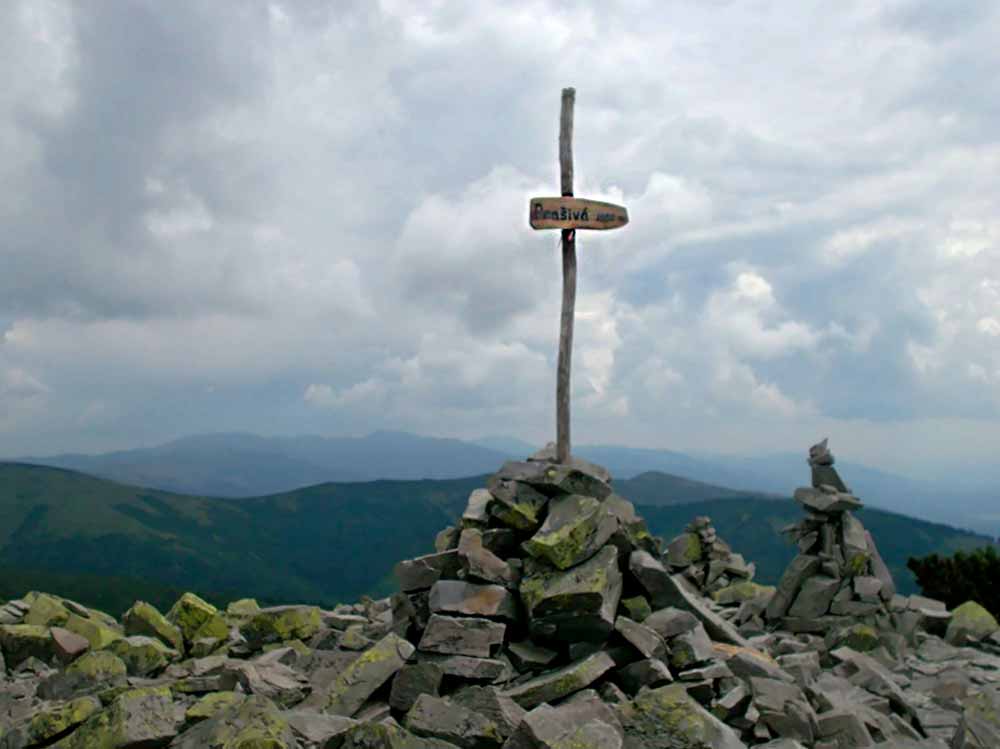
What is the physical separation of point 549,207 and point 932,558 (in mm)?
33283

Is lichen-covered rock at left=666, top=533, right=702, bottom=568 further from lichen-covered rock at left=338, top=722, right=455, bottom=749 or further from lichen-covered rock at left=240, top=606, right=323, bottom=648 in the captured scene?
lichen-covered rock at left=338, top=722, right=455, bottom=749

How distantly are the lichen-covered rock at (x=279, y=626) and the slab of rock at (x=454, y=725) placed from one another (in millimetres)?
9591

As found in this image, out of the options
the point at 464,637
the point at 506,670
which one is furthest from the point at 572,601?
the point at 464,637

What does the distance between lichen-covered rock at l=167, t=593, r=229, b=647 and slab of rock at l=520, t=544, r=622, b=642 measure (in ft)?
38.9

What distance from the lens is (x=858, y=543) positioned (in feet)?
84.7

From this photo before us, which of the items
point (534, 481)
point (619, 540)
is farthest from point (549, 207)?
point (619, 540)

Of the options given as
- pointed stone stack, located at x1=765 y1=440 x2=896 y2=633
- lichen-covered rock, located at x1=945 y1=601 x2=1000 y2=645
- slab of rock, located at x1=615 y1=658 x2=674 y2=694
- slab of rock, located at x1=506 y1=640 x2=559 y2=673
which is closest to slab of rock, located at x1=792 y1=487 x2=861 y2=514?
pointed stone stack, located at x1=765 y1=440 x2=896 y2=633

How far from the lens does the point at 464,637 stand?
49.1ft

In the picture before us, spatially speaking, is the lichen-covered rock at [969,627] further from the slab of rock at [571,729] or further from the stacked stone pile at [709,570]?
the slab of rock at [571,729]

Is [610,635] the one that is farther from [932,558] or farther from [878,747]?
[932,558]

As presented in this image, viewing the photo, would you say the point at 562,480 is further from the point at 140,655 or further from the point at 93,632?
the point at 93,632

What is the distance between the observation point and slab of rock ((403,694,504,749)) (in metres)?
12.0

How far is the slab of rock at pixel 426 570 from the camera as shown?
1706 centimetres

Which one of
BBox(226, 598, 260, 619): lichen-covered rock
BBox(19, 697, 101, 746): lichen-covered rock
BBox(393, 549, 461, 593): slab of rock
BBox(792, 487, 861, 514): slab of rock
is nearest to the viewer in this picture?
BBox(19, 697, 101, 746): lichen-covered rock
